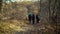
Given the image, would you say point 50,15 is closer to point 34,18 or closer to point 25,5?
point 34,18

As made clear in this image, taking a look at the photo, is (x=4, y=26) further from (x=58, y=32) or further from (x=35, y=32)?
(x=58, y=32)

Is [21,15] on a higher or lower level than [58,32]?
higher

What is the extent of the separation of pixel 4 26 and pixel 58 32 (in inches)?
42.8

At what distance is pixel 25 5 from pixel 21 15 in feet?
0.70

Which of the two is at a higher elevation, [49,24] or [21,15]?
[21,15]

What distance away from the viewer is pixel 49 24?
8.21 feet

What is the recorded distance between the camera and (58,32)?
2.50 meters

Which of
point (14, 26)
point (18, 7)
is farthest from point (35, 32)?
point (18, 7)

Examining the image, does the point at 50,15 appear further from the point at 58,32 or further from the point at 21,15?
the point at 21,15

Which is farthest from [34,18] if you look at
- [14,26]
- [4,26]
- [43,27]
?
[4,26]

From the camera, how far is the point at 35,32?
8.20ft

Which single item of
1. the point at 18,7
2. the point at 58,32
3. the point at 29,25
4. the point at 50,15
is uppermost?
the point at 18,7

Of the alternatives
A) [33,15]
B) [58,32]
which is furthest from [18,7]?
[58,32]

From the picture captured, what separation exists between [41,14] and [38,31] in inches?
13.5
